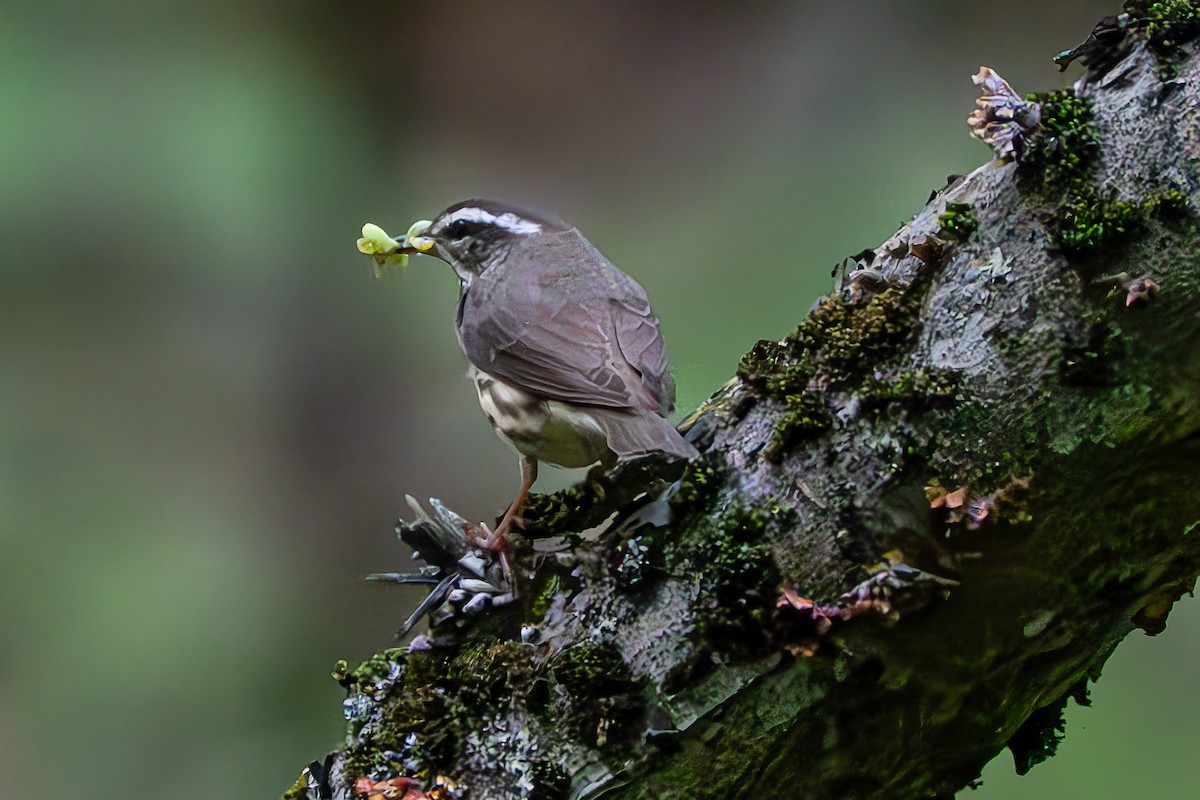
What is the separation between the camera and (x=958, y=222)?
4.15 ft

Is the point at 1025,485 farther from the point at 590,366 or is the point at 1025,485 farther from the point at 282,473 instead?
the point at 282,473

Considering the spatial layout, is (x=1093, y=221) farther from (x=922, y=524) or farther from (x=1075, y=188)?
(x=922, y=524)

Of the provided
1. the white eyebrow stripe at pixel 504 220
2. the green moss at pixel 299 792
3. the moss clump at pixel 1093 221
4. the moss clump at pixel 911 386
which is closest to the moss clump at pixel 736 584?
the moss clump at pixel 911 386

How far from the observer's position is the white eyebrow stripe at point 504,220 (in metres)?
2.17

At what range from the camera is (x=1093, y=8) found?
2.64 m

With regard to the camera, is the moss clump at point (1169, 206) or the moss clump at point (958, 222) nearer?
the moss clump at point (1169, 206)

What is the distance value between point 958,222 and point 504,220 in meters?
1.17

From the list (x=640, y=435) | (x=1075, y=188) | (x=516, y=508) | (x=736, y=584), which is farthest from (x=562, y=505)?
(x=1075, y=188)

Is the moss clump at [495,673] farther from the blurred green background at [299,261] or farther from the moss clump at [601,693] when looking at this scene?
the blurred green background at [299,261]

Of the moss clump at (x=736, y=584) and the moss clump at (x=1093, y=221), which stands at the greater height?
the moss clump at (x=1093, y=221)

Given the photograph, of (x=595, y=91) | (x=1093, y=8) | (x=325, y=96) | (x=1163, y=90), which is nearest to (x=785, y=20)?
(x=595, y=91)

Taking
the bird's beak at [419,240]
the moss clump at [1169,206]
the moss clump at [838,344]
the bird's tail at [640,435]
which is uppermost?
→ the bird's beak at [419,240]

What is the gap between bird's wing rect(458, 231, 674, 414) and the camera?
1733 millimetres

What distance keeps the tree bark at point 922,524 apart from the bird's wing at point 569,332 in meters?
0.39
